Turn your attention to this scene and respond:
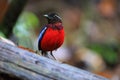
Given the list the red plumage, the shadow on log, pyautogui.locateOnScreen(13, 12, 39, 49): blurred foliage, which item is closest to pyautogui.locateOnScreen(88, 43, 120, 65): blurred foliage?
pyautogui.locateOnScreen(13, 12, 39, 49): blurred foliage

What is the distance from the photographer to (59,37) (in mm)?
3809

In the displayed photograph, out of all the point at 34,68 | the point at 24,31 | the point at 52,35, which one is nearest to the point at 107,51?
the point at 24,31

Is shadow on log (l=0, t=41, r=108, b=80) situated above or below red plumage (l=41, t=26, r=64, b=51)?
below

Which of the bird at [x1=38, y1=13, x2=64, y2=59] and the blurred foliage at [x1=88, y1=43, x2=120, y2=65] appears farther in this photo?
the blurred foliage at [x1=88, y1=43, x2=120, y2=65]

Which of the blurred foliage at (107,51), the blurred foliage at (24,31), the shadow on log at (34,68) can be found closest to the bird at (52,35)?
the shadow on log at (34,68)

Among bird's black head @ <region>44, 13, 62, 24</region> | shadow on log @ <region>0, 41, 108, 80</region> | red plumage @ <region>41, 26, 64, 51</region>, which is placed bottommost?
shadow on log @ <region>0, 41, 108, 80</region>

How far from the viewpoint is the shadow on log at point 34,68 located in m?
3.46

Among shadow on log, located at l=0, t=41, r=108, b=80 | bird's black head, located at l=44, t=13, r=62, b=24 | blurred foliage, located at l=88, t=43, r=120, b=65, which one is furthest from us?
blurred foliage, located at l=88, t=43, r=120, b=65

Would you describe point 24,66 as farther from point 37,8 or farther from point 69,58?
point 37,8

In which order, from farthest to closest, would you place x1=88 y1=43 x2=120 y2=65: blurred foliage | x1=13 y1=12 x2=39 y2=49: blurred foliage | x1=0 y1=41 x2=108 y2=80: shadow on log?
x1=88 y1=43 x2=120 y2=65: blurred foliage, x1=13 y1=12 x2=39 y2=49: blurred foliage, x1=0 y1=41 x2=108 y2=80: shadow on log

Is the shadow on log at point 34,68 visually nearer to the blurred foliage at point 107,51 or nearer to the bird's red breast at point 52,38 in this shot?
the bird's red breast at point 52,38

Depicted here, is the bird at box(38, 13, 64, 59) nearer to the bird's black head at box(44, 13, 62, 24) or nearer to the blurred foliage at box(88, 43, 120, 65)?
the bird's black head at box(44, 13, 62, 24)

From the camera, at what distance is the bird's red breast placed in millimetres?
3801

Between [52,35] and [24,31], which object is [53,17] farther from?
[24,31]
